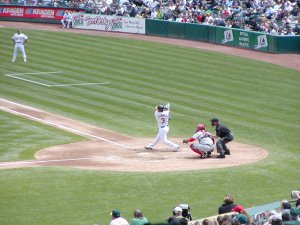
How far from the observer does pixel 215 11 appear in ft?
176

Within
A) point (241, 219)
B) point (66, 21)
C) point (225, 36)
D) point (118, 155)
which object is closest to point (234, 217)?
point (241, 219)

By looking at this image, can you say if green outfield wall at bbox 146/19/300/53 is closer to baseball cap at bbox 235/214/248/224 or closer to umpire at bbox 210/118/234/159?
umpire at bbox 210/118/234/159

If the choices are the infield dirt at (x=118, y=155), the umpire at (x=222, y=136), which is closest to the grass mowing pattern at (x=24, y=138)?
the infield dirt at (x=118, y=155)

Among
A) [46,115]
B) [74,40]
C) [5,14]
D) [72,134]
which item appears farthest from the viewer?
[5,14]

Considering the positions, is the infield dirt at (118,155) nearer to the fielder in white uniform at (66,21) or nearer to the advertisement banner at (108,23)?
the advertisement banner at (108,23)

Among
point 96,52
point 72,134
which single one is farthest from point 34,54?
point 72,134

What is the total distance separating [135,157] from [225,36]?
25.2m

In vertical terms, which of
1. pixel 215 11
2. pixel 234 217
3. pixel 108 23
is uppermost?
pixel 215 11

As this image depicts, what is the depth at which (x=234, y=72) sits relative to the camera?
4128cm

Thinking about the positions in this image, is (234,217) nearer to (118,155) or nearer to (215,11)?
(118,155)

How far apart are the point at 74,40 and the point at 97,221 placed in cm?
3394

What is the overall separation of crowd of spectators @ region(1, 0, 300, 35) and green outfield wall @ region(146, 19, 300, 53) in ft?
1.84

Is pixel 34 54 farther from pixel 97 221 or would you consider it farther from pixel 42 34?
pixel 97 221

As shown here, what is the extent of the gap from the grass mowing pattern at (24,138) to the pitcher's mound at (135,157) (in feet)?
1.93
